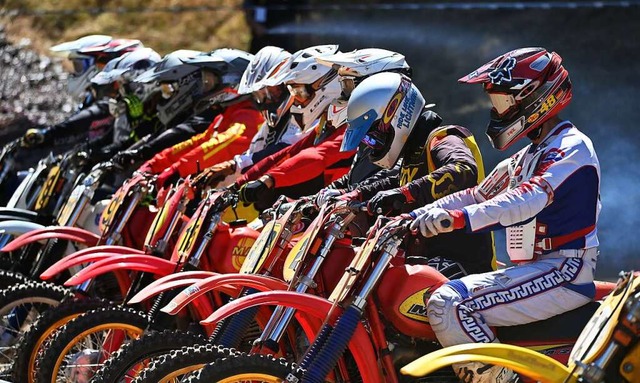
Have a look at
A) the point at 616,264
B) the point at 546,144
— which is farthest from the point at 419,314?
the point at 616,264

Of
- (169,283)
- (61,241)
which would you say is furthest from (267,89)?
(169,283)

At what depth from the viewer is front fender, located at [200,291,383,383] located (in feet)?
17.4

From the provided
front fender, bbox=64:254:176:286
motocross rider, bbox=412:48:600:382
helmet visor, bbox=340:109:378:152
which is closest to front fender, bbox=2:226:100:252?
front fender, bbox=64:254:176:286

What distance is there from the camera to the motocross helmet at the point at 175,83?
1023 cm

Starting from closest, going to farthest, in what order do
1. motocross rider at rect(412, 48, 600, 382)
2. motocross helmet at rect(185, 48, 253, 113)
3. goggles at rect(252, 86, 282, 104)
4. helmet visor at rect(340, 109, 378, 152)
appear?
motocross rider at rect(412, 48, 600, 382) → helmet visor at rect(340, 109, 378, 152) → goggles at rect(252, 86, 282, 104) → motocross helmet at rect(185, 48, 253, 113)

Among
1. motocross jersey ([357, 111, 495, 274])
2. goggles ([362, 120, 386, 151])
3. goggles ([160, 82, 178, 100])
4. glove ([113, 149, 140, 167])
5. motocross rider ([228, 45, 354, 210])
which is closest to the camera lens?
motocross jersey ([357, 111, 495, 274])

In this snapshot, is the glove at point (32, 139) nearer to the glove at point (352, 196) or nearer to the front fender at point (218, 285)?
the glove at point (352, 196)

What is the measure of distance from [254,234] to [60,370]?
1.33 metres

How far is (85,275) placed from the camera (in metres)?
6.89

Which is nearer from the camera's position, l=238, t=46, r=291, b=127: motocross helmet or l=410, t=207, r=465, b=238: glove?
l=410, t=207, r=465, b=238: glove

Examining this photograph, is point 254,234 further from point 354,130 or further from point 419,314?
point 419,314

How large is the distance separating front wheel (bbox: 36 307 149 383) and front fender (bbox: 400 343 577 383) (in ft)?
8.19

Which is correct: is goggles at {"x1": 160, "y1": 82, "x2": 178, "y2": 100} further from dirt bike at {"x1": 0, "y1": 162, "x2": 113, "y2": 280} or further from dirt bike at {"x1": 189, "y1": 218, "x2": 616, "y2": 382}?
dirt bike at {"x1": 189, "y1": 218, "x2": 616, "y2": 382}

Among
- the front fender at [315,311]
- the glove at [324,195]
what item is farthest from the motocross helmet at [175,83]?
the front fender at [315,311]
